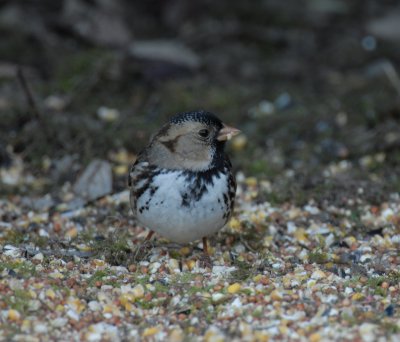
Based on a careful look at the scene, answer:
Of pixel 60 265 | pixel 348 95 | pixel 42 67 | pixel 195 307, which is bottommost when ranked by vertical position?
pixel 195 307

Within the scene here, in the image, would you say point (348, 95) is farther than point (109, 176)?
Yes

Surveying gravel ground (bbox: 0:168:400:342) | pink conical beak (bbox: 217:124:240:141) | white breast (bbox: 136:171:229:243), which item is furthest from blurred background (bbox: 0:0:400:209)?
white breast (bbox: 136:171:229:243)

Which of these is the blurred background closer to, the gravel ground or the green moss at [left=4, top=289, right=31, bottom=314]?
the gravel ground

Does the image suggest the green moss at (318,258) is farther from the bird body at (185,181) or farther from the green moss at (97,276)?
the green moss at (97,276)

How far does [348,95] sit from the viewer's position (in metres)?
8.57

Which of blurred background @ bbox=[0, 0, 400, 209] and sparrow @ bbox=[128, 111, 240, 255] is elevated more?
blurred background @ bbox=[0, 0, 400, 209]

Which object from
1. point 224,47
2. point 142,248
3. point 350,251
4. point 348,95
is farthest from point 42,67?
point 350,251

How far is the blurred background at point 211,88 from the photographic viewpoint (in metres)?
7.30

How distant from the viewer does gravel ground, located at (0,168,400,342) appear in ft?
14.7

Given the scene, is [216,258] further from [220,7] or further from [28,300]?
[220,7]

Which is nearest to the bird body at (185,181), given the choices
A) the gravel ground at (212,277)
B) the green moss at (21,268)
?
the gravel ground at (212,277)

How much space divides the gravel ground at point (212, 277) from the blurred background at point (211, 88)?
1.32ft

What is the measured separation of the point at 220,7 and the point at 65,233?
4.63 m

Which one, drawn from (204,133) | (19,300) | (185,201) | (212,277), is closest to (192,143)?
(204,133)
